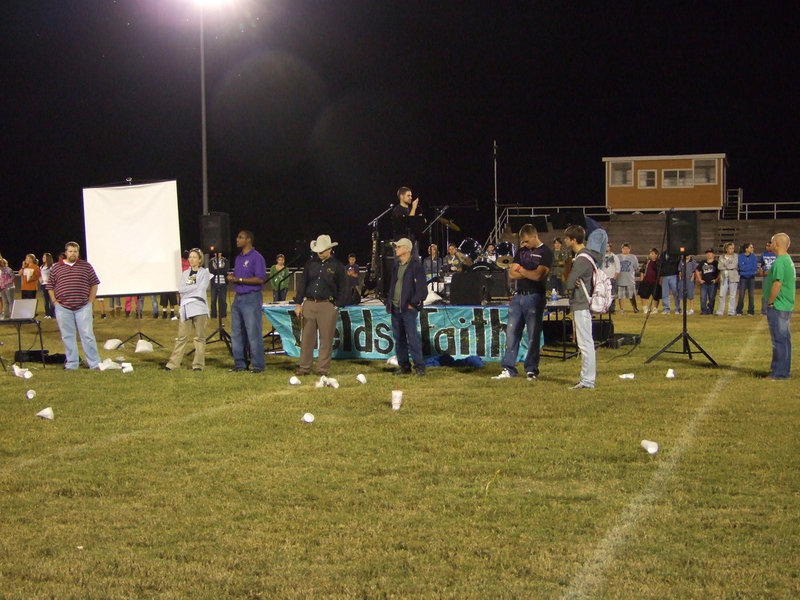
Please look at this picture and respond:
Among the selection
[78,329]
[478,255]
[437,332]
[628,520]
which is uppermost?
[478,255]

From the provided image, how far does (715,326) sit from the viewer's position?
1894cm

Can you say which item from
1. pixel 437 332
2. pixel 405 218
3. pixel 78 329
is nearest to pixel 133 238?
pixel 78 329

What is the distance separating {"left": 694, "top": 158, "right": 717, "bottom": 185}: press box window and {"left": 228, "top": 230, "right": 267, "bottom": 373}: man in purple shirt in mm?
41837

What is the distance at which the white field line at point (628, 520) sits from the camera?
4.41 meters

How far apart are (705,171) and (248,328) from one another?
139ft

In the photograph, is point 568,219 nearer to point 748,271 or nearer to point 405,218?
point 405,218

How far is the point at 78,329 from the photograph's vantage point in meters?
13.2

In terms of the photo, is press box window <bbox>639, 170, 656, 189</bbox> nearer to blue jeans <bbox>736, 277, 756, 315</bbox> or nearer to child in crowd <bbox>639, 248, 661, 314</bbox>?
child in crowd <bbox>639, 248, 661, 314</bbox>

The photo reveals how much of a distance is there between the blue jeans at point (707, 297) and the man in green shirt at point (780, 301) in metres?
11.6

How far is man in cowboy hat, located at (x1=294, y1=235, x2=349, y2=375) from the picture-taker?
479 inches

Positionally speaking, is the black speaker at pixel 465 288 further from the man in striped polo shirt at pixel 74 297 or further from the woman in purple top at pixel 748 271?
the woman in purple top at pixel 748 271

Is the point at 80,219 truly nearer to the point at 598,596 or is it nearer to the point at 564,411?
the point at 564,411

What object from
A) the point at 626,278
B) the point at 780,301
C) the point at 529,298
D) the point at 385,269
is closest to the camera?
the point at 780,301

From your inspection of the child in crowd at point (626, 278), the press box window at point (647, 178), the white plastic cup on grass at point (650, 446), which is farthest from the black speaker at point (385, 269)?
the press box window at point (647, 178)
